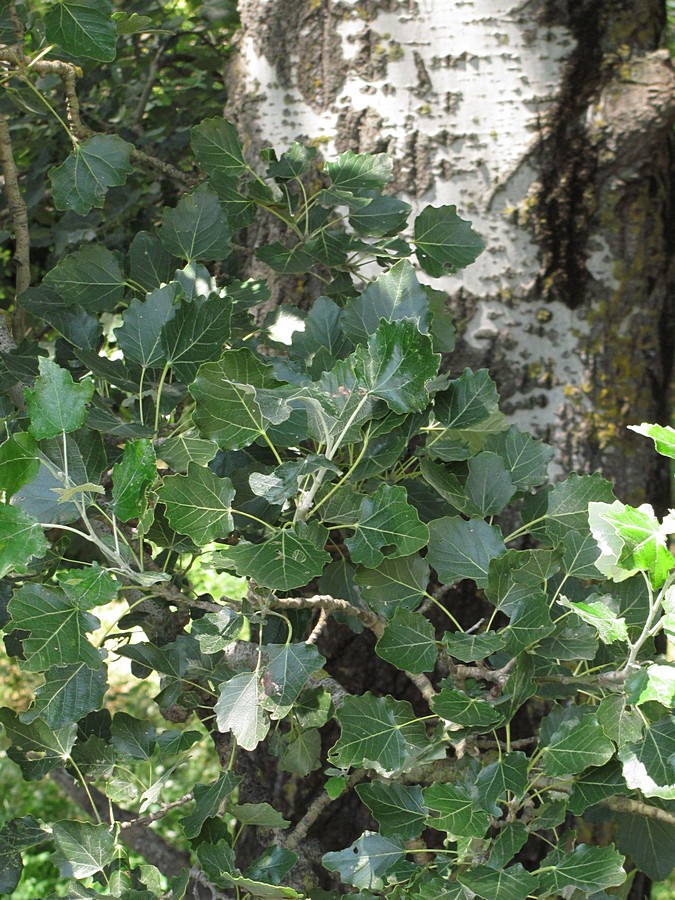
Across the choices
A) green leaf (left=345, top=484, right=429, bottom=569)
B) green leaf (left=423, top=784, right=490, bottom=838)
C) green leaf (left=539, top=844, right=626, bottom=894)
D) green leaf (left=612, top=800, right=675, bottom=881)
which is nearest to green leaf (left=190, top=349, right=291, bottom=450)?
green leaf (left=345, top=484, right=429, bottom=569)

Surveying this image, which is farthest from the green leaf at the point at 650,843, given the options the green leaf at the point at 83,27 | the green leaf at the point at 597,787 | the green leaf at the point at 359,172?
the green leaf at the point at 83,27

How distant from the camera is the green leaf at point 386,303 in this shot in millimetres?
888

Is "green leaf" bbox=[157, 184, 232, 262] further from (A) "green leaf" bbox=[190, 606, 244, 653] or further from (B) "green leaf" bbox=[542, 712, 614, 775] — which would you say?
(B) "green leaf" bbox=[542, 712, 614, 775]

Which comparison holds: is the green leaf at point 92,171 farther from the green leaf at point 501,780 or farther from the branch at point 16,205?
the green leaf at point 501,780

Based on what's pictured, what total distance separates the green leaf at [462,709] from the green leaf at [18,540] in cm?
35

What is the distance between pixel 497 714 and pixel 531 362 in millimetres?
666

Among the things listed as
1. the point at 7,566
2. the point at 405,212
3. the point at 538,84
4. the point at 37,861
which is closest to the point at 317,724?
the point at 7,566

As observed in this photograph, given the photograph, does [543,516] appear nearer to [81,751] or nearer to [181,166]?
[81,751]

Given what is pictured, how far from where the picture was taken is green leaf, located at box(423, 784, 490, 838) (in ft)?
2.44

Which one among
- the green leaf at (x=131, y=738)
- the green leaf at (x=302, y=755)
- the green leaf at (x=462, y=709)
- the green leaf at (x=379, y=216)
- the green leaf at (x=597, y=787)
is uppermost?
the green leaf at (x=379, y=216)

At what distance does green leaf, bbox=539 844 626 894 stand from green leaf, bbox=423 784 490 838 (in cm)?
9

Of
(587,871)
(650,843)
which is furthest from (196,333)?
(650,843)

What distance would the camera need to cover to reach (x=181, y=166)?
1998 millimetres

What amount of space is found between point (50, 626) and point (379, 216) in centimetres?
61
